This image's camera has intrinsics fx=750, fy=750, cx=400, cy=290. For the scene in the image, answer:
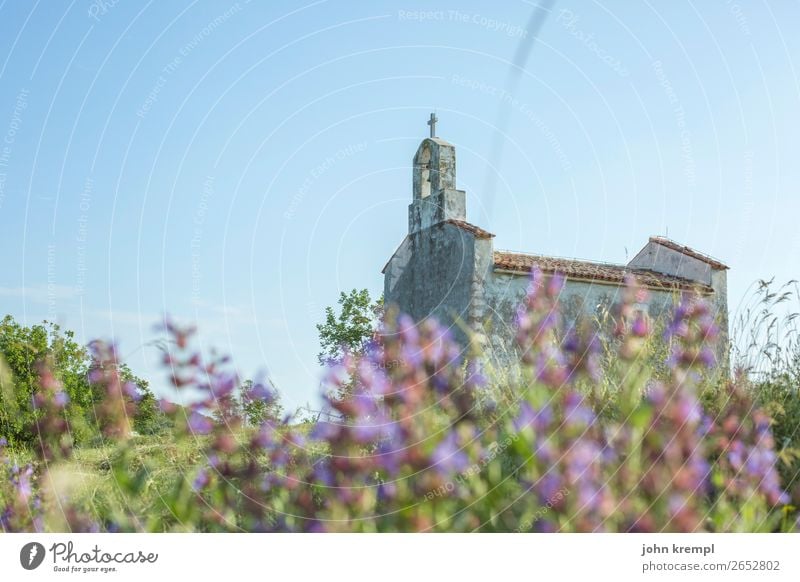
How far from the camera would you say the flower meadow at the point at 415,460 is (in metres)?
2.27

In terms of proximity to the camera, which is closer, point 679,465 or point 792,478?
point 679,465

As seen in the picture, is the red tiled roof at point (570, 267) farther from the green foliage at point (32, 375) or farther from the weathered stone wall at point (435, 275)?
the green foliage at point (32, 375)

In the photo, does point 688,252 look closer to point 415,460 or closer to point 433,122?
point 433,122

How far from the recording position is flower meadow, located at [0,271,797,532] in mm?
2270

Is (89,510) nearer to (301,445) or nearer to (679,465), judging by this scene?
(301,445)

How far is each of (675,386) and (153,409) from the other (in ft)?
6.51

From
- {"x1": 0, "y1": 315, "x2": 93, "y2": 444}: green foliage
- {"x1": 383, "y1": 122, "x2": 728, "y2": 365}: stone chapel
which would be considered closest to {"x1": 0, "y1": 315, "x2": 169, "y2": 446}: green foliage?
{"x1": 0, "y1": 315, "x2": 93, "y2": 444}: green foliage

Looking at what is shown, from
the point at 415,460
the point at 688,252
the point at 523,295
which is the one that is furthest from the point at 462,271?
the point at 415,460

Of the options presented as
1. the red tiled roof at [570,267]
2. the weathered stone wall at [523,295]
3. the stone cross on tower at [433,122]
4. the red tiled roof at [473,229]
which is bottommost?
the weathered stone wall at [523,295]

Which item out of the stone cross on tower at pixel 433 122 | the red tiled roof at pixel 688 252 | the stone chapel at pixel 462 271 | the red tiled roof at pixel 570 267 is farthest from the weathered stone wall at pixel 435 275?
the red tiled roof at pixel 688 252

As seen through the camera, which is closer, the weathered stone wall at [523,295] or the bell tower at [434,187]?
the weathered stone wall at [523,295]

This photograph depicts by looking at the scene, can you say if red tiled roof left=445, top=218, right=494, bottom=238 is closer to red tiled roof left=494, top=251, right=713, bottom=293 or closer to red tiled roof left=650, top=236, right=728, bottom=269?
red tiled roof left=494, top=251, right=713, bottom=293
